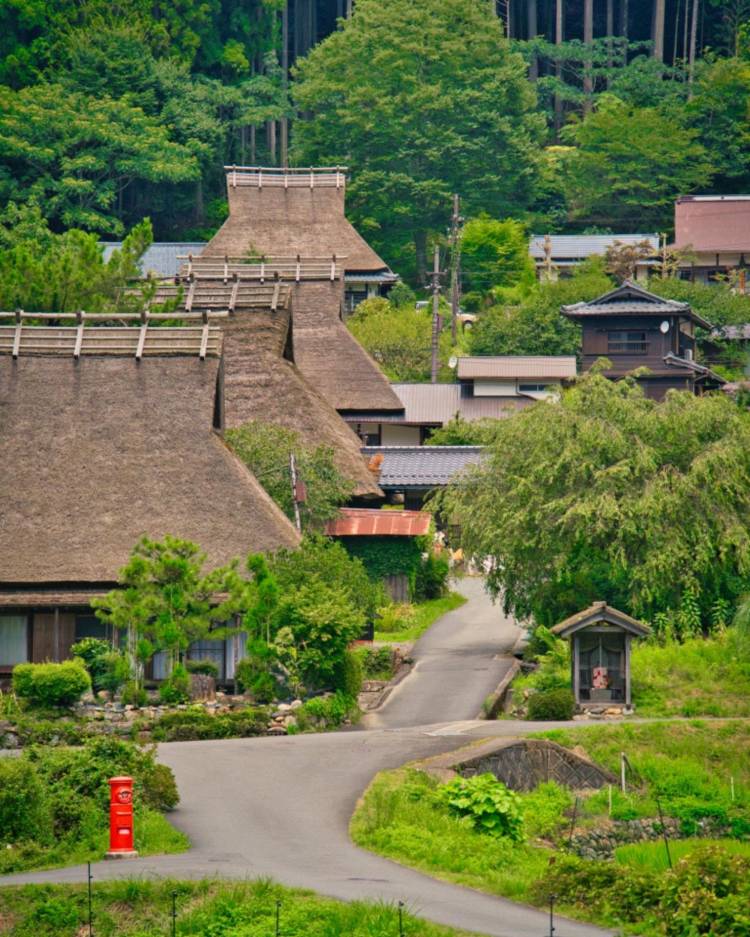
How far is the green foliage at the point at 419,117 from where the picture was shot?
94.6 m

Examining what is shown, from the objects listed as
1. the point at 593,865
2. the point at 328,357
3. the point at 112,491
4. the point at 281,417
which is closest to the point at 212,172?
the point at 328,357

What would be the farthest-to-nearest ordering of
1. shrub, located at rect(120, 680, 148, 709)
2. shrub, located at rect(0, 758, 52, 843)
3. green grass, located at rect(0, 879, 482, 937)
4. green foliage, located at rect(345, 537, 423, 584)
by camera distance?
green foliage, located at rect(345, 537, 423, 584) < shrub, located at rect(120, 680, 148, 709) < shrub, located at rect(0, 758, 52, 843) < green grass, located at rect(0, 879, 482, 937)

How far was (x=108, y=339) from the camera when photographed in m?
45.1

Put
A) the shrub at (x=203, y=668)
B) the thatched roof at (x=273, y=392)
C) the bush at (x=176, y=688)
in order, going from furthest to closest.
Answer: the thatched roof at (x=273, y=392) → the shrub at (x=203, y=668) → the bush at (x=176, y=688)

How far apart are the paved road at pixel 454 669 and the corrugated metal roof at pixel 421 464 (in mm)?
6984

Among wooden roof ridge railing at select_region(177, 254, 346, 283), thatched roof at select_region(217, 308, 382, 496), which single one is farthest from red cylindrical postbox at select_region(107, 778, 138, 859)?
wooden roof ridge railing at select_region(177, 254, 346, 283)

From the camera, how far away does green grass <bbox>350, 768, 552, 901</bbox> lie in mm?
27266

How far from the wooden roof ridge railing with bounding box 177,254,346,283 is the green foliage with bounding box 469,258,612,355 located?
10.7m

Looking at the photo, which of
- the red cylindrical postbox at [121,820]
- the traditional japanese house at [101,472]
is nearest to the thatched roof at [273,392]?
the traditional japanese house at [101,472]

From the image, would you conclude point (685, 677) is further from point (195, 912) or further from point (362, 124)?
point (362, 124)

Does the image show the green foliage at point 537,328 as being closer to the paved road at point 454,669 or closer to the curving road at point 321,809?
the paved road at point 454,669

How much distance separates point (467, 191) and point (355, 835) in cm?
6914

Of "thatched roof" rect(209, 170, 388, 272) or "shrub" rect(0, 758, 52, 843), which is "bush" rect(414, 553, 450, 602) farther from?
"thatched roof" rect(209, 170, 388, 272)

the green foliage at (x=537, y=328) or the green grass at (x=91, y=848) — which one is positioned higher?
the green foliage at (x=537, y=328)
